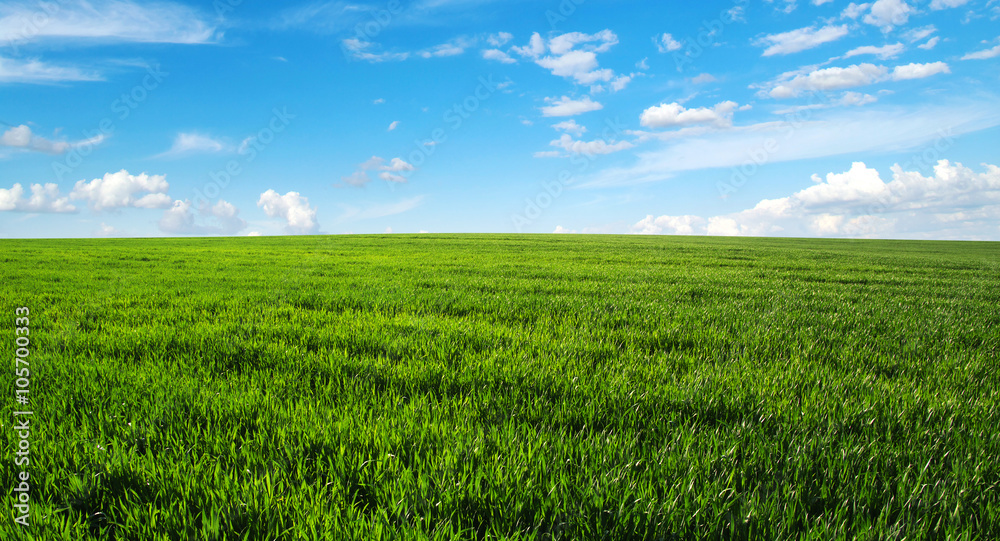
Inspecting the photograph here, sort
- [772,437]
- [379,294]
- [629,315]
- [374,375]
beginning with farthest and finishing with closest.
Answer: [379,294], [629,315], [374,375], [772,437]

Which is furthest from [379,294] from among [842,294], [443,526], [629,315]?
[842,294]

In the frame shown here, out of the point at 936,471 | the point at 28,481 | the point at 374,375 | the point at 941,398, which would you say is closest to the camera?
the point at 28,481

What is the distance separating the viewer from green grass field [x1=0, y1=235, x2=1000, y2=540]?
2.13 meters

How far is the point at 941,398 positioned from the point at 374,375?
16.0ft

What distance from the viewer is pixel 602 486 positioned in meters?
2.32

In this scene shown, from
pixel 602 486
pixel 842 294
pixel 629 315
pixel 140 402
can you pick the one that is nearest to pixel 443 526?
pixel 602 486

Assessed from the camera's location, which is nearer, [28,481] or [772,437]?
[28,481]

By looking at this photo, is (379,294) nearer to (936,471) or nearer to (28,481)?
(28,481)

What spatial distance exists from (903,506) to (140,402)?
489 centimetres

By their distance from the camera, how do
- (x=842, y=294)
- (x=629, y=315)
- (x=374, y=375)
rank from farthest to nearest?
1. (x=842, y=294)
2. (x=629, y=315)
3. (x=374, y=375)

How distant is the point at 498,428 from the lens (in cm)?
300

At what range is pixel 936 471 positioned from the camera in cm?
258

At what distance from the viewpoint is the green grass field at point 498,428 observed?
7.00ft

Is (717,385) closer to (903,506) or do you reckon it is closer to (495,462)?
(903,506)
